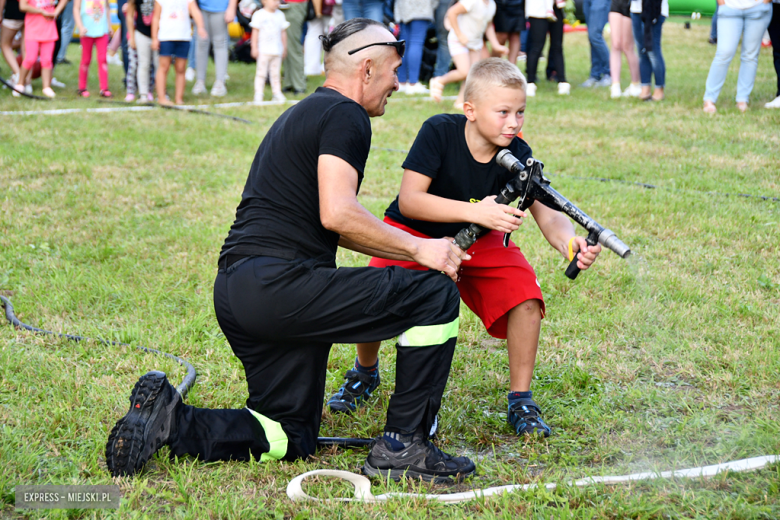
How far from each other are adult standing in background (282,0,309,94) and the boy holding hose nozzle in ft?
30.0

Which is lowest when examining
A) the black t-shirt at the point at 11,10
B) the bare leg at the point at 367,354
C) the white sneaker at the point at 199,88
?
the bare leg at the point at 367,354

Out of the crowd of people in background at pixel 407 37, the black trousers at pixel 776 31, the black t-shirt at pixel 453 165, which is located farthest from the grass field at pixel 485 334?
the crowd of people in background at pixel 407 37

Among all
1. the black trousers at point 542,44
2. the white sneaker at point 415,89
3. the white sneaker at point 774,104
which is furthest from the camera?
the white sneaker at point 415,89

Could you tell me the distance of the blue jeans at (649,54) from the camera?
9.84 meters

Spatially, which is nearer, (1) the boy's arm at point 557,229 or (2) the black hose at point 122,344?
(1) the boy's arm at point 557,229

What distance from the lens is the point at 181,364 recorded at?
369 cm

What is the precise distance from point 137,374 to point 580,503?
7.14ft

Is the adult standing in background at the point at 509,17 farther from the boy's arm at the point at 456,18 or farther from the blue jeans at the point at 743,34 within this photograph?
the blue jeans at the point at 743,34

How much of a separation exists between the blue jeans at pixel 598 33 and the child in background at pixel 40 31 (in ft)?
27.3

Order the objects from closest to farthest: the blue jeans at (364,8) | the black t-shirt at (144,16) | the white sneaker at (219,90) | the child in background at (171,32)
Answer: the child in background at (171,32), the black t-shirt at (144,16), the blue jeans at (364,8), the white sneaker at (219,90)

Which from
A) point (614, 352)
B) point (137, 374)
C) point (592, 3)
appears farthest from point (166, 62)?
point (614, 352)

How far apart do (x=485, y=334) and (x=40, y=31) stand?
31.4 ft

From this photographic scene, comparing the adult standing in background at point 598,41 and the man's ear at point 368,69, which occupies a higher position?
the adult standing in background at point 598,41

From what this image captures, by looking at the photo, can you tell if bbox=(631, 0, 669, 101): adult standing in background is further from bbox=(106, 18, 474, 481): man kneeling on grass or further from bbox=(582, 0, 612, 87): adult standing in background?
bbox=(106, 18, 474, 481): man kneeling on grass
